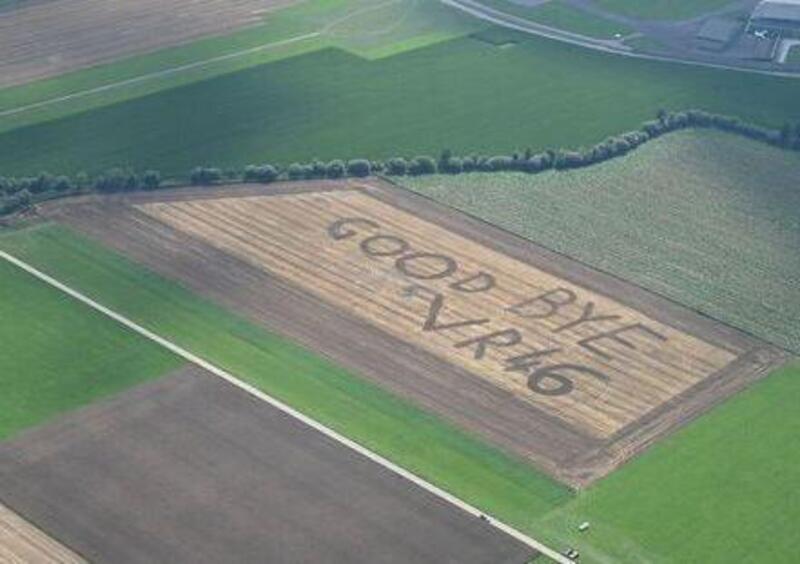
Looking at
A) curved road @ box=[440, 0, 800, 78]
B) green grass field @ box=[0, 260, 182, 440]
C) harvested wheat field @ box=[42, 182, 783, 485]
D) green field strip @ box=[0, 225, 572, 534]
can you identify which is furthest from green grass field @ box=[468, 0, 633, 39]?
green grass field @ box=[0, 260, 182, 440]

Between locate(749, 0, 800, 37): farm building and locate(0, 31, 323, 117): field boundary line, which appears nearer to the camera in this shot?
locate(0, 31, 323, 117): field boundary line

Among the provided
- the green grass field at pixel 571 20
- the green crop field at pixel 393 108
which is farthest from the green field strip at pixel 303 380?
the green grass field at pixel 571 20

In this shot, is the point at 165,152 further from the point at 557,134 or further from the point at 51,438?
the point at 51,438

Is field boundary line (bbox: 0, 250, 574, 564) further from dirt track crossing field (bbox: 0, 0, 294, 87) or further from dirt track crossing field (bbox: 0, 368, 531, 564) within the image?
dirt track crossing field (bbox: 0, 0, 294, 87)

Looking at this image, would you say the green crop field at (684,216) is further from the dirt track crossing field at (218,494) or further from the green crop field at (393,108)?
the dirt track crossing field at (218,494)

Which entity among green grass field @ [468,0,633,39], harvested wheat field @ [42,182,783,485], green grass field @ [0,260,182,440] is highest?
green grass field @ [468,0,633,39]
